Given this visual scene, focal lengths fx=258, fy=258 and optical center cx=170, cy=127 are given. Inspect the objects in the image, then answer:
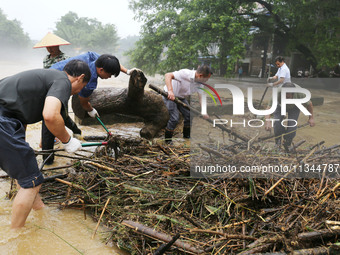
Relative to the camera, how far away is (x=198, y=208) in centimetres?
252

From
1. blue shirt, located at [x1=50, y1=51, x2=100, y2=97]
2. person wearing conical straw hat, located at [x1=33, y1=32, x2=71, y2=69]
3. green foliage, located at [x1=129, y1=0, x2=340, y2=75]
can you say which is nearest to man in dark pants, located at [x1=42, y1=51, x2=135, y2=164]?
blue shirt, located at [x1=50, y1=51, x2=100, y2=97]

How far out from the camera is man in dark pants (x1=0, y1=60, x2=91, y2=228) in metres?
2.29

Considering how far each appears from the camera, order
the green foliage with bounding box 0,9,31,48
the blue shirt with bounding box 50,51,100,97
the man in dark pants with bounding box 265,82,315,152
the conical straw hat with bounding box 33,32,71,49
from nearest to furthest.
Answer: the blue shirt with bounding box 50,51,100,97
the man in dark pants with bounding box 265,82,315,152
the conical straw hat with bounding box 33,32,71,49
the green foliage with bounding box 0,9,31,48

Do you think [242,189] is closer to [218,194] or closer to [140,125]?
[218,194]

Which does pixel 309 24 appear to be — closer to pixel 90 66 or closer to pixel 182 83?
pixel 182 83

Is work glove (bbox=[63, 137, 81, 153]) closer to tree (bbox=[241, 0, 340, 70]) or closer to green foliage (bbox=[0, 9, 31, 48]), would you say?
tree (bbox=[241, 0, 340, 70])

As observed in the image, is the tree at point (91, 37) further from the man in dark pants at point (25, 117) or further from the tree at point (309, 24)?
the man in dark pants at point (25, 117)

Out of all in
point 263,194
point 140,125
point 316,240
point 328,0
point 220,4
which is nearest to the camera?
point 316,240

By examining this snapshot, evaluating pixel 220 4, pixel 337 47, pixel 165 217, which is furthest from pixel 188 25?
pixel 165 217

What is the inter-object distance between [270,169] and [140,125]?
190 inches

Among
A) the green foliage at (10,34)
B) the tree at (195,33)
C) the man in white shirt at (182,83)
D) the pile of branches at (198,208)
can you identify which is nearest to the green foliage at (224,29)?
the tree at (195,33)

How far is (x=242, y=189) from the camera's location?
8.33 feet

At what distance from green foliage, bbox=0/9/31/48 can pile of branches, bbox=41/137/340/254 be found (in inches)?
2812

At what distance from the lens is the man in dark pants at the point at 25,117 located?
2.29 meters
